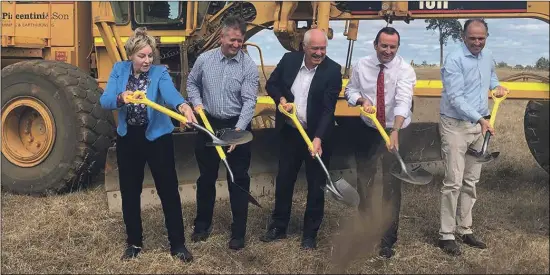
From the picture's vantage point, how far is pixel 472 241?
4.24m

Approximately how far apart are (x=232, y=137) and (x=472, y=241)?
1901 millimetres

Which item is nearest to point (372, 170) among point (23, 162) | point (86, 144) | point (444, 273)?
point (444, 273)

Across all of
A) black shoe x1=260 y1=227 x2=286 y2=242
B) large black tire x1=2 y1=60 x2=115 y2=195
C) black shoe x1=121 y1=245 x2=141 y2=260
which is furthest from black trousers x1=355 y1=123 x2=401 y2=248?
large black tire x1=2 y1=60 x2=115 y2=195

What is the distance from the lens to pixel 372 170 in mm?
4129

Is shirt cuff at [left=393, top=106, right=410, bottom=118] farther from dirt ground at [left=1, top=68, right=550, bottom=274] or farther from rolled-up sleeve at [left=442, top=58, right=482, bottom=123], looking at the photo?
dirt ground at [left=1, top=68, right=550, bottom=274]

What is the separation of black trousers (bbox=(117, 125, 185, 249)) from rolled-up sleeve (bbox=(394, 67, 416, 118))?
1537 mm

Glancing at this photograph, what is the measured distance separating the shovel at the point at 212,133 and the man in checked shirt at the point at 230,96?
0.08 meters

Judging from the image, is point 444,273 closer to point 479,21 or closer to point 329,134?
point 329,134

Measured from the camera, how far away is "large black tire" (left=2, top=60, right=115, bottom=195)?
18.5 ft

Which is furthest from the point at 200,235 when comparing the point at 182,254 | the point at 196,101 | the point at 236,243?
the point at 196,101

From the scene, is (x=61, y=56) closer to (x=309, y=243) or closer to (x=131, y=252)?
(x=131, y=252)

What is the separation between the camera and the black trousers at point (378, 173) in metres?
4.07

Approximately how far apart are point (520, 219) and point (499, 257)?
23.5 inches

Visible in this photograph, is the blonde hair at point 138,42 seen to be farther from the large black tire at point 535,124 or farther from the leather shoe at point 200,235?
the large black tire at point 535,124
